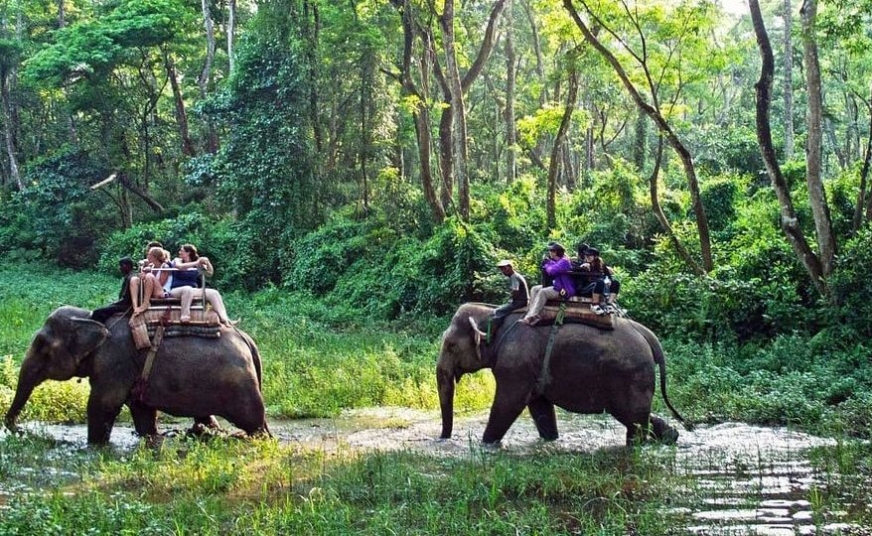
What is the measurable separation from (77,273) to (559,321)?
26.3m

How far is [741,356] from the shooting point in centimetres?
1450

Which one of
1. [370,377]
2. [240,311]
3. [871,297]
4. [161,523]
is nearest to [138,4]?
[240,311]

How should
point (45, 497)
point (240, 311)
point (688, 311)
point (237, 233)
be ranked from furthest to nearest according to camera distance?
point (237, 233), point (240, 311), point (688, 311), point (45, 497)

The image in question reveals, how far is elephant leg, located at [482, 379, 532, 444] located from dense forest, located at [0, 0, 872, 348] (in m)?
6.38

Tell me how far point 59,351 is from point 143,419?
3.60ft

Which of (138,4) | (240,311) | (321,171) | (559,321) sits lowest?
(240,311)

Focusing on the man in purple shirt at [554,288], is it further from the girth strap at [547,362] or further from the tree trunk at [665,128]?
the tree trunk at [665,128]

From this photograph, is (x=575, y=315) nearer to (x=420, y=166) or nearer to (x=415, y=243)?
(x=415, y=243)

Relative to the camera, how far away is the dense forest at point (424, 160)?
620 inches

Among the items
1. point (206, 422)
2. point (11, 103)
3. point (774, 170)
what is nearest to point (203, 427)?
point (206, 422)

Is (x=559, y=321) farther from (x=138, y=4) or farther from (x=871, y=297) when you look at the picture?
(x=138, y=4)

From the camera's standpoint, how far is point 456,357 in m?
10.2

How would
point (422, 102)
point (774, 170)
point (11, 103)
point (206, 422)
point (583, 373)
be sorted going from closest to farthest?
point (583, 373), point (206, 422), point (774, 170), point (422, 102), point (11, 103)

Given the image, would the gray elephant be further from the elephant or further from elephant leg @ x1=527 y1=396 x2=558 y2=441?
elephant leg @ x1=527 y1=396 x2=558 y2=441
